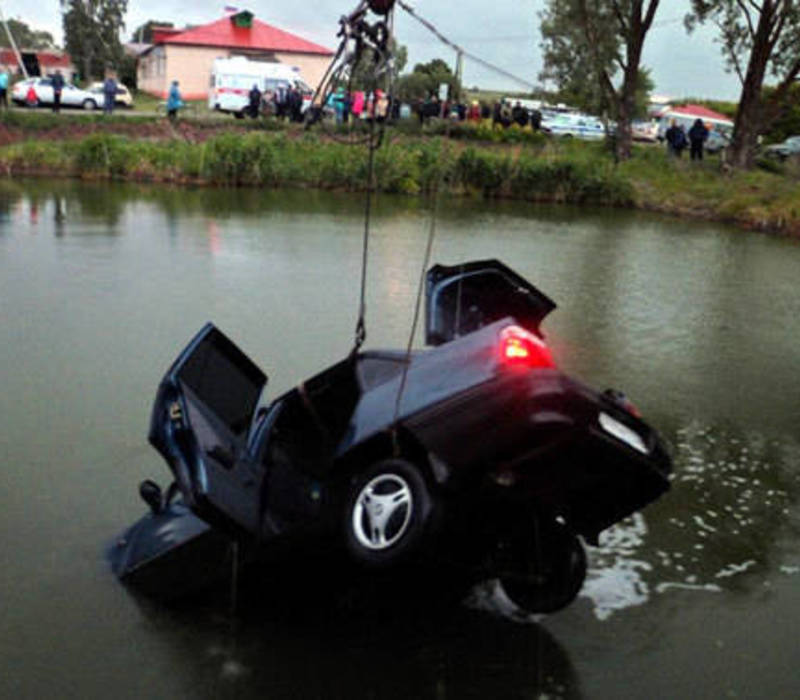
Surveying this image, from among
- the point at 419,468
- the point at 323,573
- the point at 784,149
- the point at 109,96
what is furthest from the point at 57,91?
the point at 419,468

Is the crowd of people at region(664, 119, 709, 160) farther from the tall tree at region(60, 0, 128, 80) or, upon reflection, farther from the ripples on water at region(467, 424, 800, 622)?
the tall tree at region(60, 0, 128, 80)

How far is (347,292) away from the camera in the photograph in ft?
44.6

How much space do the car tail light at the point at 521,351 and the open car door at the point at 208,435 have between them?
134 cm

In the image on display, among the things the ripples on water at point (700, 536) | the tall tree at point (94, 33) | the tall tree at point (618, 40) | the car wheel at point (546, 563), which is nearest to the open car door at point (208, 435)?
the car wheel at point (546, 563)

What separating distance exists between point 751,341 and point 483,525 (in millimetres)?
9076

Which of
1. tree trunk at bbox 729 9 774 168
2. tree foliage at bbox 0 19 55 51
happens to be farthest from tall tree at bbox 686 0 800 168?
tree foliage at bbox 0 19 55 51

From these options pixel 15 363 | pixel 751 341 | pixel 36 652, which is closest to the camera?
pixel 36 652

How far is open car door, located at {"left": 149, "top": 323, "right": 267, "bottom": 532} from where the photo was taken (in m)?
4.27

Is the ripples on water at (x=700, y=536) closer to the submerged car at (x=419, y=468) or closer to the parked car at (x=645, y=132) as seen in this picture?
the submerged car at (x=419, y=468)

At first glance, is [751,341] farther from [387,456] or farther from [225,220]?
[225,220]

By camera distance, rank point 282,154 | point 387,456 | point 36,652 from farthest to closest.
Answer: point 282,154, point 36,652, point 387,456

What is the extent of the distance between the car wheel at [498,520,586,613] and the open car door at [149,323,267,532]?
1097mm

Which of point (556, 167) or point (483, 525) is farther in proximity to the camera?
point (556, 167)

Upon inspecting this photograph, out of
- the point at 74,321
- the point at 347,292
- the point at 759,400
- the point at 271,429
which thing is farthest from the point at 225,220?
the point at 271,429
